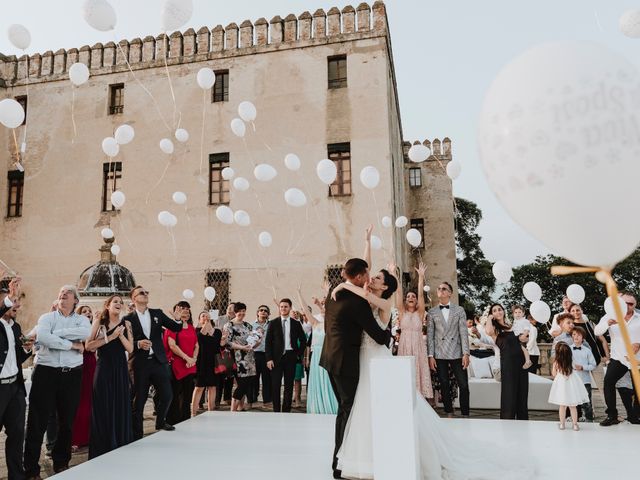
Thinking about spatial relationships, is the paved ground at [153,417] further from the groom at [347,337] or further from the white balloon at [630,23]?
the white balloon at [630,23]

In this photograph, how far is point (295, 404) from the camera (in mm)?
8867

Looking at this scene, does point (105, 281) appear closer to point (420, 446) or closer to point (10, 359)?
point (10, 359)

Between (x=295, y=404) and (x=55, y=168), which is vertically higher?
(x=55, y=168)

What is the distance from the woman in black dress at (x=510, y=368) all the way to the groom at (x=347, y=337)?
10.2 ft

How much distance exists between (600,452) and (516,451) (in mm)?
971

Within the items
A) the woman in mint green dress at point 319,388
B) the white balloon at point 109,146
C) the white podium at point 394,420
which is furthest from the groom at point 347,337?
the white balloon at point 109,146

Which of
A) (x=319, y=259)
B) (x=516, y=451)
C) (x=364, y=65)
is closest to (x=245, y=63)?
(x=364, y=65)

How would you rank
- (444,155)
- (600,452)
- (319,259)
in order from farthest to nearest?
1. (444,155)
2. (319,259)
3. (600,452)

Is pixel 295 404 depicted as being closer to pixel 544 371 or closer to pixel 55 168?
pixel 544 371

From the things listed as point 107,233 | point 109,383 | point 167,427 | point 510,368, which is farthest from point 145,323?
point 107,233

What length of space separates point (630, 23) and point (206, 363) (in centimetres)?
693

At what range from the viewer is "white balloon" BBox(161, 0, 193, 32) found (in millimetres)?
7227

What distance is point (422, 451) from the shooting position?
375cm

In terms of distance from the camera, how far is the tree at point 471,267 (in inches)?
1180
